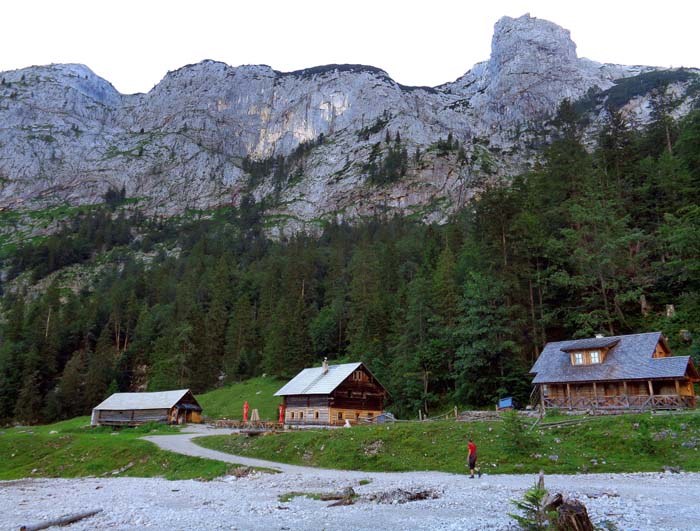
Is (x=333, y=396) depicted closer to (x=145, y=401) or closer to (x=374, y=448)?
(x=374, y=448)

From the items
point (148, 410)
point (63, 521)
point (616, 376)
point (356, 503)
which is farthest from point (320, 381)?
point (63, 521)

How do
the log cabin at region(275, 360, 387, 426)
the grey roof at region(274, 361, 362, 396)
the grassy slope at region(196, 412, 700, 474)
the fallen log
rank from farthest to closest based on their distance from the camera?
the grey roof at region(274, 361, 362, 396) → the log cabin at region(275, 360, 387, 426) → the grassy slope at region(196, 412, 700, 474) → the fallen log

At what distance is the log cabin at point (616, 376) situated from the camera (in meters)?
35.1

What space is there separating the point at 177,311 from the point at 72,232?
394 ft

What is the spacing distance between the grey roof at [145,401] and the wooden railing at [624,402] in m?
46.8

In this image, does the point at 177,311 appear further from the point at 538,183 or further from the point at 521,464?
the point at 521,464

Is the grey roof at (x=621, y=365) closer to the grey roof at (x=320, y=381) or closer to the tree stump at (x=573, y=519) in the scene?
the grey roof at (x=320, y=381)

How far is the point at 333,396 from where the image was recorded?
173 feet

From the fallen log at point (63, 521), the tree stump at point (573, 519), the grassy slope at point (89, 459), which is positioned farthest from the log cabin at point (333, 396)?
the tree stump at point (573, 519)

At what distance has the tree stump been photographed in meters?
11.1

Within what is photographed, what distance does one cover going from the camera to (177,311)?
105 meters

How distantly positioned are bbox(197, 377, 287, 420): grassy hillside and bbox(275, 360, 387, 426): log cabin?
26.0ft

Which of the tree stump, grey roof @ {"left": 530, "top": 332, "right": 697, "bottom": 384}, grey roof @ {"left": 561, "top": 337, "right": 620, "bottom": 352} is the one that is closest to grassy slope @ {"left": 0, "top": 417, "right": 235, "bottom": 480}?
the tree stump

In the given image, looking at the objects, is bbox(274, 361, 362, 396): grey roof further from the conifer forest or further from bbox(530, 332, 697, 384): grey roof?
A: bbox(530, 332, 697, 384): grey roof
